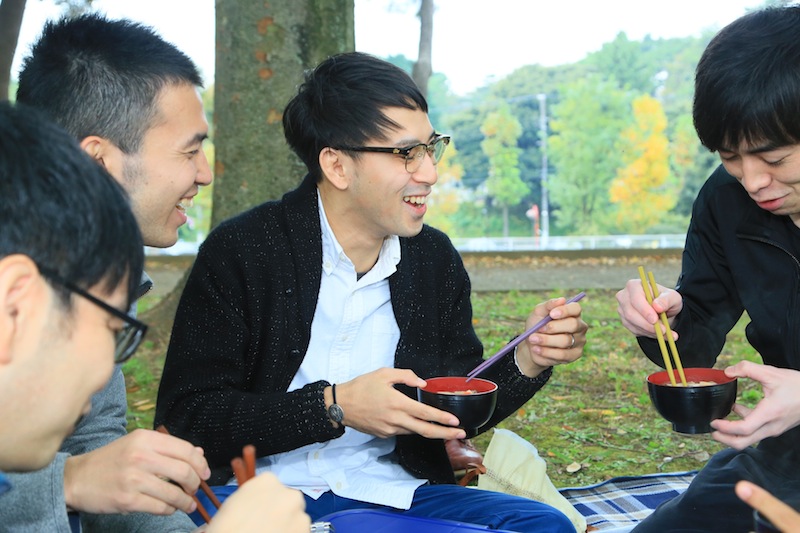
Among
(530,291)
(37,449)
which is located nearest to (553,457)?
(37,449)

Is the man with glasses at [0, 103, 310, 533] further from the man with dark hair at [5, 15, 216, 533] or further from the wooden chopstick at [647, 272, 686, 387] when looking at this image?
the wooden chopstick at [647, 272, 686, 387]

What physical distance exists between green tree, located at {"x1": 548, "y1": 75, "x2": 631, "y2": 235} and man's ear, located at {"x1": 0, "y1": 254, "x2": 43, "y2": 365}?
44730 mm

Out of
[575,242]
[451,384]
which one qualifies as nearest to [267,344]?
[451,384]

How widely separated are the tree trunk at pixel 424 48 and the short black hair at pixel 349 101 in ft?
31.5

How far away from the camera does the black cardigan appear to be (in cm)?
258

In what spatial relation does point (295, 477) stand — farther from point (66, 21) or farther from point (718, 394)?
point (66, 21)

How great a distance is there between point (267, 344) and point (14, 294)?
4.81 feet

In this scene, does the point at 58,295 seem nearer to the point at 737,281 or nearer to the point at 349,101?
the point at 349,101

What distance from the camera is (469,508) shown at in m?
2.62

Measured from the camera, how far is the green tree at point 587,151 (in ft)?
147

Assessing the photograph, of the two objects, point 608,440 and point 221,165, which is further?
point 221,165

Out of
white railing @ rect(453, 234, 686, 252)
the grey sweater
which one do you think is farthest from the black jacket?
white railing @ rect(453, 234, 686, 252)

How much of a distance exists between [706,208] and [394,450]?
143 cm

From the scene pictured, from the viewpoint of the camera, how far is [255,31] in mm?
5637
